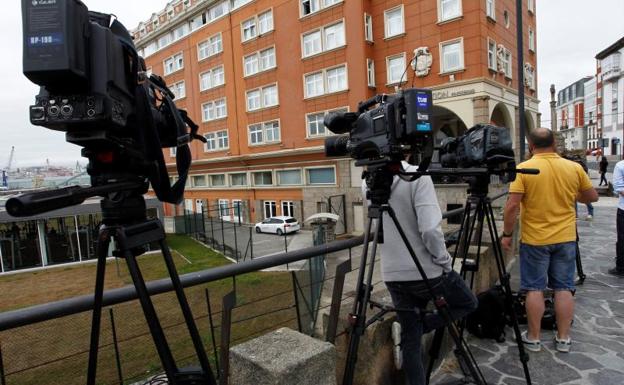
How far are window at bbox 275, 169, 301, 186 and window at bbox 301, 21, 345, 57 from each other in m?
7.67

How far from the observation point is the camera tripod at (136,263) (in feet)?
4.15

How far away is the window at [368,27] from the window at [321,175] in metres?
7.80

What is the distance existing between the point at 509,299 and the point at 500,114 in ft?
63.5

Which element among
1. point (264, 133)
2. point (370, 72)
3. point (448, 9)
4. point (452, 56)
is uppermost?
point (448, 9)

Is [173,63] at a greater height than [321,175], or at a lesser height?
greater

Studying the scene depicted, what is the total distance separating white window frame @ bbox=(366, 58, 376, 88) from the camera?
20361 mm

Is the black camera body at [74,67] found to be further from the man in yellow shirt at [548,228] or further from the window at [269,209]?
the window at [269,209]

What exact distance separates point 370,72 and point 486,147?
19.2m

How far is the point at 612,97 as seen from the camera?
53.8 meters

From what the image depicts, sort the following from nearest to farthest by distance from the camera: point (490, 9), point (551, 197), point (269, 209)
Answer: point (551, 197) < point (490, 9) < point (269, 209)

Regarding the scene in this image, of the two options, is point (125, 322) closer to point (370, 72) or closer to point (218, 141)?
point (370, 72)

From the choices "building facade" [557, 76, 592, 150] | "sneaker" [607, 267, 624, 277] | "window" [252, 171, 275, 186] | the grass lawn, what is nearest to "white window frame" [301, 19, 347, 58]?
"window" [252, 171, 275, 186]

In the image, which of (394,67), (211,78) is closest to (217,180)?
(211,78)

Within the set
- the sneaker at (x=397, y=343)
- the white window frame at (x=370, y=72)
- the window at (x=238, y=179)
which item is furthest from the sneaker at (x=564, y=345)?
the window at (x=238, y=179)
